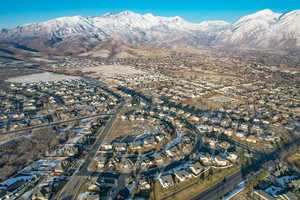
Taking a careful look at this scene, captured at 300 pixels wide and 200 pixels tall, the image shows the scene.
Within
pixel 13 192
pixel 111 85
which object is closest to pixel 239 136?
pixel 13 192

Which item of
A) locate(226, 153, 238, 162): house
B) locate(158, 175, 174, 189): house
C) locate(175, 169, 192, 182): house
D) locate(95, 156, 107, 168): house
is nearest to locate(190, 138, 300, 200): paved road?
locate(226, 153, 238, 162): house

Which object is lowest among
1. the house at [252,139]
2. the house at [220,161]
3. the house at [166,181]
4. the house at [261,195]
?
the house at [261,195]

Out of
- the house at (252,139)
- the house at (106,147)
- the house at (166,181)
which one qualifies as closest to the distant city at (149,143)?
the house at (106,147)

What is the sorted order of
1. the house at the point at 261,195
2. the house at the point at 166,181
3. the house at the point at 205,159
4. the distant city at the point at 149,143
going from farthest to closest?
the house at the point at 205,159
the house at the point at 166,181
the distant city at the point at 149,143
the house at the point at 261,195

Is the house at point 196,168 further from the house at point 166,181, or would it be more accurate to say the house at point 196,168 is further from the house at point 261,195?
the house at point 261,195

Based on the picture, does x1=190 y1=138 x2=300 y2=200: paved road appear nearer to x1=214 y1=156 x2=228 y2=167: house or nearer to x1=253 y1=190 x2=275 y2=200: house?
x1=214 y1=156 x2=228 y2=167: house
